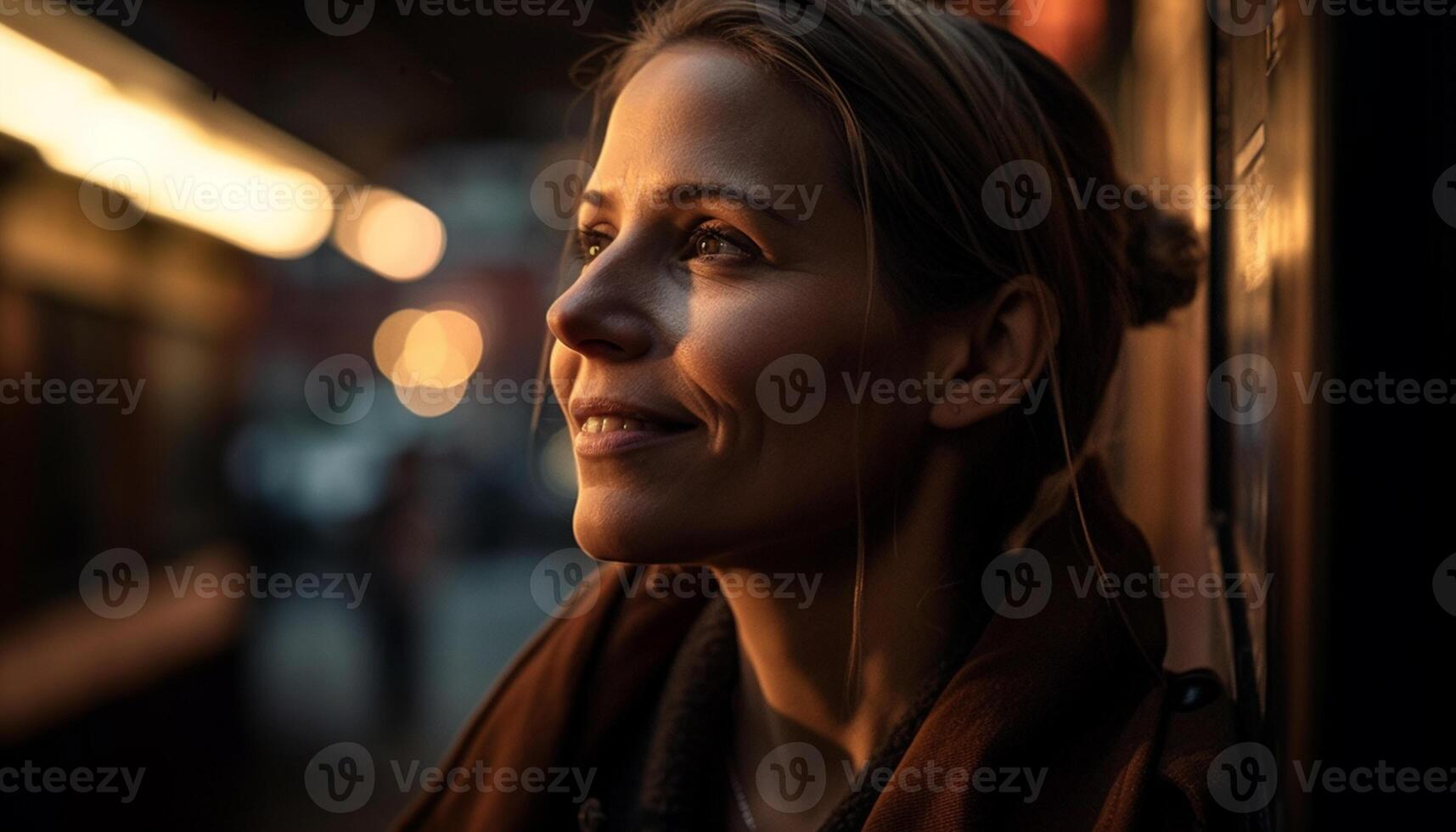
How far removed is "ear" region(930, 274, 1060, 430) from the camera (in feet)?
4.42

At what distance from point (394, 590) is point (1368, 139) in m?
6.47

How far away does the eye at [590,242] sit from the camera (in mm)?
1446

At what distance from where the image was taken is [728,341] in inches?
49.4

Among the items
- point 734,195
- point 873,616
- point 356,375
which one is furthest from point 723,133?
point 356,375

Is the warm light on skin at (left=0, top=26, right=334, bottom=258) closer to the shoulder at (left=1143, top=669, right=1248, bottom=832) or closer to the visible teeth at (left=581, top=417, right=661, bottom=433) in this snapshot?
the visible teeth at (left=581, top=417, right=661, bottom=433)

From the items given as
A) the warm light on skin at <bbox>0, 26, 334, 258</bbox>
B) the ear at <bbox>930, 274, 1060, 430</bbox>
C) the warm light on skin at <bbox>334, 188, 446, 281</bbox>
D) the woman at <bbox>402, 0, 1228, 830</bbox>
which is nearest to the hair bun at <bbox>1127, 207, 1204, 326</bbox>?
the woman at <bbox>402, 0, 1228, 830</bbox>

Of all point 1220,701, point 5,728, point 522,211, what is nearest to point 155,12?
point 5,728

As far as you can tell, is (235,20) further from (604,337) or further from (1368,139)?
(1368,139)

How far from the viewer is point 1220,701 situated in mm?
1184

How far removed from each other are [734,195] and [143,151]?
4.63 m

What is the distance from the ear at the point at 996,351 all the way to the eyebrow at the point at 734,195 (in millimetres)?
261

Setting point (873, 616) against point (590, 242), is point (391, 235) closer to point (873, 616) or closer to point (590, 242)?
point (590, 242)

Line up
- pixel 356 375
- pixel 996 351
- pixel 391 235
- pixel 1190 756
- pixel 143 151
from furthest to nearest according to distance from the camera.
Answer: pixel 391 235 < pixel 356 375 < pixel 143 151 < pixel 996 351 < pixel 1190 756

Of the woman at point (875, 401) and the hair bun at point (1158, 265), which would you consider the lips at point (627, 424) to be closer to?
the woman at point (875, 401)
